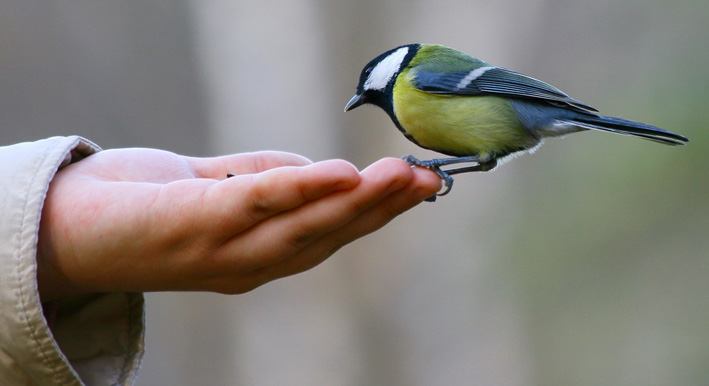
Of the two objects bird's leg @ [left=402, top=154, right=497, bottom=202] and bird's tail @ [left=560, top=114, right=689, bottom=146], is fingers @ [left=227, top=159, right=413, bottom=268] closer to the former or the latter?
bird's leg @ [left=402, top=154, right=497, bottom=202]

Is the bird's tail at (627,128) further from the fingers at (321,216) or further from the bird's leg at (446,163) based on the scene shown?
the fingers at (321,216)

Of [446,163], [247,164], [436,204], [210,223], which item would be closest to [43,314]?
[210,223]

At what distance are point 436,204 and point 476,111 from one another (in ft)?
6.53

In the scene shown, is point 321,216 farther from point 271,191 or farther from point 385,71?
point 385,71

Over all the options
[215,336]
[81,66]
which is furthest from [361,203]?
[81,66]

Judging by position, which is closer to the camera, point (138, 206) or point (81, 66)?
point (138, 206)

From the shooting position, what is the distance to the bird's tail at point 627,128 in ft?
5.52

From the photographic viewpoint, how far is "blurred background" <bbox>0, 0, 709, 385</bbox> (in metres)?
3.67

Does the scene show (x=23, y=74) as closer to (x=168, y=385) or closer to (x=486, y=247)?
(x=168, y=385)

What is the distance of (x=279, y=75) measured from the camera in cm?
386

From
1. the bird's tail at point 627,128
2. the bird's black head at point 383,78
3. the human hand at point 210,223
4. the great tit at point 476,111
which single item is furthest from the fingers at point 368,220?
the bird's black head at point 383,78

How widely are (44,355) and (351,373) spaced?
2.83m

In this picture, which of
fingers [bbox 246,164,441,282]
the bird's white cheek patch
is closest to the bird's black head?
the bird's white cheek patch

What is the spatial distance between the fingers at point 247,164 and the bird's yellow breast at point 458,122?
315 mm
